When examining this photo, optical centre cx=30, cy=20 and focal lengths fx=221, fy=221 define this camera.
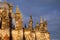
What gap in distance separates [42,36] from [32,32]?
368 centimetres

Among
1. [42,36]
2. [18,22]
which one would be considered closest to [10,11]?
[18,22]

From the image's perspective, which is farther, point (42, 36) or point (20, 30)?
point (42, 36)

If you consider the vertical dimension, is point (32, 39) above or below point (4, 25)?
below

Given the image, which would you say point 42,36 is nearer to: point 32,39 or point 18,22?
point 32,39

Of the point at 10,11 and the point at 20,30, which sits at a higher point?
the point at 10,11

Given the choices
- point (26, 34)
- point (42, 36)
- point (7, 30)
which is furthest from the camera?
point (42, 36)

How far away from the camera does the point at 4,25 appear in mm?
49406

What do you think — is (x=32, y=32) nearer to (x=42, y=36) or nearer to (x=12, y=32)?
(x=42, y=36)

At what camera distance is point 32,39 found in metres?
55.2

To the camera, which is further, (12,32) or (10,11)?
(10,11)

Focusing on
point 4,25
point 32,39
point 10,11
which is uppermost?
point 10,11

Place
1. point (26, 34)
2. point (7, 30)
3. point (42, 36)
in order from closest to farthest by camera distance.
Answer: point (7, 30) < point (26, 34) < point (42, 36)

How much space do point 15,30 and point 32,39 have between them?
6.35m

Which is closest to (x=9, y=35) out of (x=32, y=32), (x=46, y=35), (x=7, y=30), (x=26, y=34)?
(x=7, y=30)
